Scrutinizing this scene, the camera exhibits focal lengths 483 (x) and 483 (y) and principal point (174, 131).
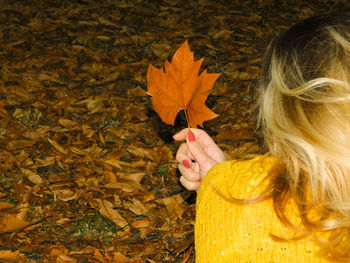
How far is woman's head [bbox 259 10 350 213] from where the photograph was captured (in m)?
1.26

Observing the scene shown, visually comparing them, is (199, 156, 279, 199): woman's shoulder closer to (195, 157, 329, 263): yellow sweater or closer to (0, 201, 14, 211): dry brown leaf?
(195, 157, 329, 263): yellow sweater

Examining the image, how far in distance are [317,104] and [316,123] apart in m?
0.05

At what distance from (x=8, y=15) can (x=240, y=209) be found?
454cm

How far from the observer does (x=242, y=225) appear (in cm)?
137

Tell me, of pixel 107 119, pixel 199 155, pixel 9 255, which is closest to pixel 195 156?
pixel 199 155

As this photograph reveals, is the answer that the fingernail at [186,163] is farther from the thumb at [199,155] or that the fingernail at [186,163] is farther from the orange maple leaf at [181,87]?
the orange maple leaf at [181,87]

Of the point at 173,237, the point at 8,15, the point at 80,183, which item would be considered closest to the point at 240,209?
the point at 173,237

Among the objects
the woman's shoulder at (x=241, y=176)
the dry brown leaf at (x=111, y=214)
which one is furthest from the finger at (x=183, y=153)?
the dry brown leaf at (x=111, y=214)

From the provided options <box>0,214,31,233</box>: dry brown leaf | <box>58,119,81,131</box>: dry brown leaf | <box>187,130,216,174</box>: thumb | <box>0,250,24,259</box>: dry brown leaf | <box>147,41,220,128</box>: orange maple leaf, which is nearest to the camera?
<box>147,41,220,128</box>: orange maple leaf

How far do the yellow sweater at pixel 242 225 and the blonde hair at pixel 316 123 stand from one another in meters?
0.04

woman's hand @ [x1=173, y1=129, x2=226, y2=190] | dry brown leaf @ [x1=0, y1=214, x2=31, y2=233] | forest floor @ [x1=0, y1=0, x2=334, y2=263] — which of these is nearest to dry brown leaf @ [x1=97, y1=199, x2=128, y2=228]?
forest floor @ [x1=0, y1=0, x2=334, y2=263]

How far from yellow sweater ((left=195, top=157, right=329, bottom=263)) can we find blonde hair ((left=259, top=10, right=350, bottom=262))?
4cm

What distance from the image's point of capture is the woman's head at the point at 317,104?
1262 mm

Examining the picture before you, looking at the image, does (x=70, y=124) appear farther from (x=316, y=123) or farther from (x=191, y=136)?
(x=316, y=123)
